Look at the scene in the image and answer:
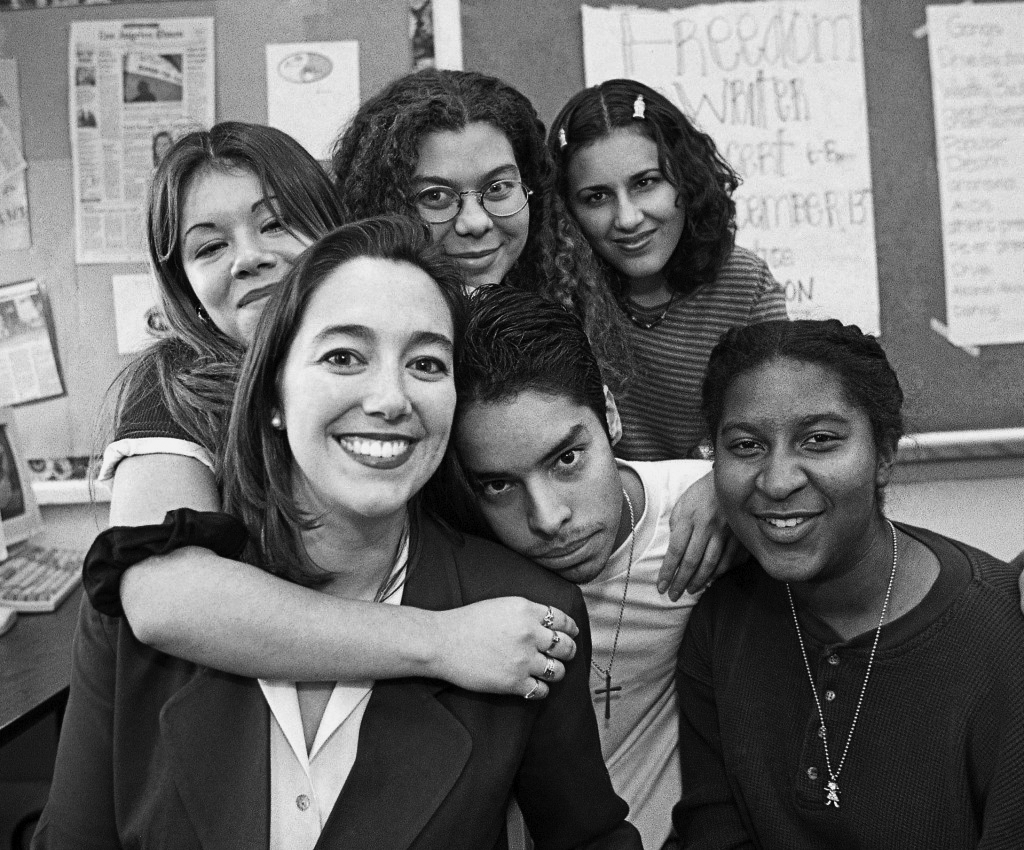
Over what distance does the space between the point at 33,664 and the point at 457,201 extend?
124cm

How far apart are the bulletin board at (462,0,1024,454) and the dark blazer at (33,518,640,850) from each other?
5.65ft

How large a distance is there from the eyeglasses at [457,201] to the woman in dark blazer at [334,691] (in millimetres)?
389

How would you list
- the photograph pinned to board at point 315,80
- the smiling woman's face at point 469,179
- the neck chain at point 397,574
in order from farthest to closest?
1. the photograph pinned to board at point 315,80
2. the smiling woman's face at point 469,179
3. the neck chain at point 397,574

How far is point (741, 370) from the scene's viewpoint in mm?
1395

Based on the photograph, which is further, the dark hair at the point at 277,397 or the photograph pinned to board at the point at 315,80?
the photograph pinned to board at the point at 315,80

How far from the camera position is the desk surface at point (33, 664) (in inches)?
68.5

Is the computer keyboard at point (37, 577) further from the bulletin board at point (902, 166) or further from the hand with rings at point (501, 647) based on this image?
the bulletin board at point (902, 166)

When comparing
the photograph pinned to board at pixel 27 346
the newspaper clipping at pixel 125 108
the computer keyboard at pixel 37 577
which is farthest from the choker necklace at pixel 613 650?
the photograph pinned to board at pixel 27 346

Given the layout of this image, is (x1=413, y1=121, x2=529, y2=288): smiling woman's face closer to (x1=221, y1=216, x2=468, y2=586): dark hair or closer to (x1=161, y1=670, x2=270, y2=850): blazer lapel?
(x1=221, y1=216, x2=468, y2=586): dark hair

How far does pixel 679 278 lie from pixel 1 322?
189 centimetres

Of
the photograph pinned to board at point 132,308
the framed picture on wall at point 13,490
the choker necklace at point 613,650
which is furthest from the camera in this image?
the photograph pinned to board at point 132,308

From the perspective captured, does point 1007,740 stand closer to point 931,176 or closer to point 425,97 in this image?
point 425,97

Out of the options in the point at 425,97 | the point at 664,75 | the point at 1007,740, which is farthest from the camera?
the point at 664,75

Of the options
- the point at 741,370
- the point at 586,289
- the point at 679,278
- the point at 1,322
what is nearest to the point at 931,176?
the point at 679,278
